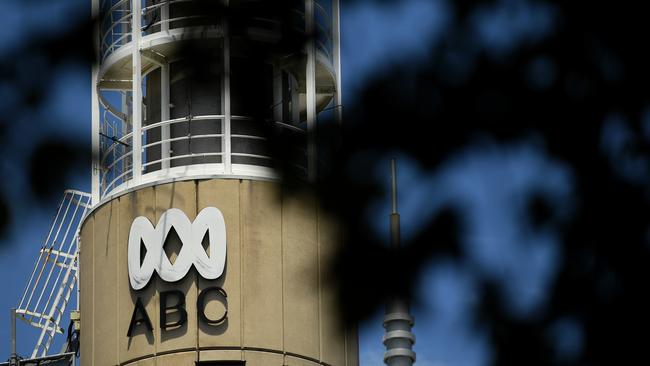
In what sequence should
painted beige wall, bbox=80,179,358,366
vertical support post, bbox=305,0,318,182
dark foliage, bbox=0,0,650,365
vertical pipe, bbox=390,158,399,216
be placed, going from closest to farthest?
dark foliage, bbox=0,0,650,365 < vertical pipe, bbox=390,158,399,216 < vertical support post, bbox=305,0,318,182 < painted beige wall, bbox=80,179,358,366

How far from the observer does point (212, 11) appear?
657 cm

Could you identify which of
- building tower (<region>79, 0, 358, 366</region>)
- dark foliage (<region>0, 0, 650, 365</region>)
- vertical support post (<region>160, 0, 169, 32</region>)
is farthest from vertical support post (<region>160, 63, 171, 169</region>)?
dark foliage (<region>0, 0, 650, 365</region>)

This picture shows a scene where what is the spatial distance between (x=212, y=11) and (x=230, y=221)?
2998 centimetres

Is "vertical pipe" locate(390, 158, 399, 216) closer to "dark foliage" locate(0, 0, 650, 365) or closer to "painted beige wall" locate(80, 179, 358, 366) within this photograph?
"dark foliage" locate(0, 0, 650, 365)

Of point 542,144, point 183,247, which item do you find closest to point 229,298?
point 183,247

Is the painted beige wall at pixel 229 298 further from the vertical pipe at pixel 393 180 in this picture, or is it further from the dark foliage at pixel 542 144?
the dark foliage at pixel 542 144

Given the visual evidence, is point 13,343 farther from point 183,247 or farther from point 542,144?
point 542,144

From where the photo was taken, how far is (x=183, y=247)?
118 feet

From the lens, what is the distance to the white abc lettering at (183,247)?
1415 inches

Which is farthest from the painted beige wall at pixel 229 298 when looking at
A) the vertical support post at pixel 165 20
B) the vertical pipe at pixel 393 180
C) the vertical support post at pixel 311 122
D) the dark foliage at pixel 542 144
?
the dark foliage at pixel 542 144

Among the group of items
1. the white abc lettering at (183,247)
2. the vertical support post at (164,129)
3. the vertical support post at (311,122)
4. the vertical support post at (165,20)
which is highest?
the vertical support post at (164,129)

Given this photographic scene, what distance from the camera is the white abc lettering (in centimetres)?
3594

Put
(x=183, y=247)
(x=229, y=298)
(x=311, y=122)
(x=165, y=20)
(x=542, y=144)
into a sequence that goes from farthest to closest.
A: (x=229, y=298) < (x=183, y=247) < (x=165, y=20) < (x=311, y=122) < (x=542, y=144)

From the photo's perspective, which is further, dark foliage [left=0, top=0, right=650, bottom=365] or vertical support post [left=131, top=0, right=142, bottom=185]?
vertical support post [left=131, top=0, right=142, bottom=185]
